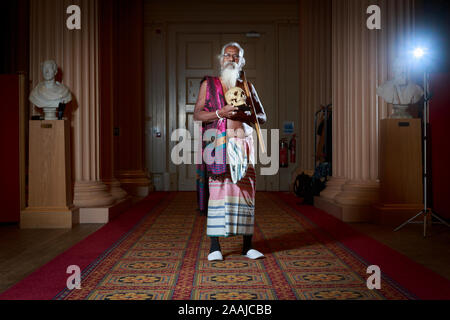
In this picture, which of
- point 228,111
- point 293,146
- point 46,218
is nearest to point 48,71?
point 46,218

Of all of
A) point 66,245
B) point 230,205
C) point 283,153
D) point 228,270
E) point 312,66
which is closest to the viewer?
point 228,270

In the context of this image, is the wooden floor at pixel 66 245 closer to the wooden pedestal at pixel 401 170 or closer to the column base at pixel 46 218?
the column base at pixel 46 218

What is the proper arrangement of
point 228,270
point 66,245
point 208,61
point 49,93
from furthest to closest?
point 208,61 < point 49,93 < point 66,245 < point 228,270

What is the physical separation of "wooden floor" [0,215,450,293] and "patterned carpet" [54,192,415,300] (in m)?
0.50

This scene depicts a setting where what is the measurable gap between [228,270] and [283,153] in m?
7.09

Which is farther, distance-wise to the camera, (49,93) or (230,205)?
(49,93)

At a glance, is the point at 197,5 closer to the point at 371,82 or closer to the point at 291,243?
the point at 371,82

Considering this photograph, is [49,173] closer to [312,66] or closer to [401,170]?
[401,170]

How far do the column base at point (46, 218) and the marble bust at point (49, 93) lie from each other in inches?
46.9

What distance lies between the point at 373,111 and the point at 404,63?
76 cm

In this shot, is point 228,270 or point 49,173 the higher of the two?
point 49,173

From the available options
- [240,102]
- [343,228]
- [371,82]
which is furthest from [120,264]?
[371,82]

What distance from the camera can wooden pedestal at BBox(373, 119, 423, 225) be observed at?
16.9ft

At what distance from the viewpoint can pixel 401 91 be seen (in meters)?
5.12
